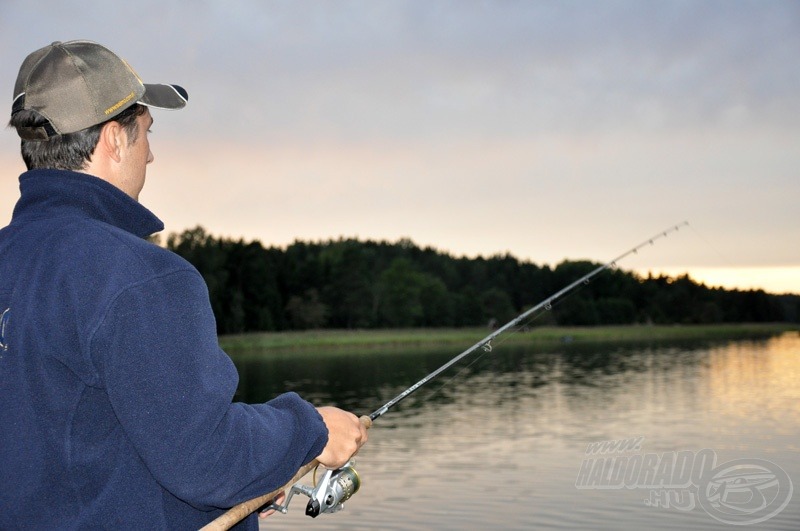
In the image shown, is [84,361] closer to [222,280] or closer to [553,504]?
[553,504]

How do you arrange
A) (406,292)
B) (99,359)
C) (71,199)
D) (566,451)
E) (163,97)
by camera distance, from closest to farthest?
(99,359), (71,199), (163,97), (566,451), (406,292)

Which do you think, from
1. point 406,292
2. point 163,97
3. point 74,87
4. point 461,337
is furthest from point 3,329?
point 406,292

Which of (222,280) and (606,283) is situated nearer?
(222,280)

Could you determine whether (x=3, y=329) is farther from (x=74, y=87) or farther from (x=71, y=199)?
(x=74, y=87)

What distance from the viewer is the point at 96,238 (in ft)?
4.95

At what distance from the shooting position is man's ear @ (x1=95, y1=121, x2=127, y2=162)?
1.68 meters

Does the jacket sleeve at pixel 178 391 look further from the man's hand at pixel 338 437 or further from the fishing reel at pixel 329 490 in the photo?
the fishing reel at pixel 329 490

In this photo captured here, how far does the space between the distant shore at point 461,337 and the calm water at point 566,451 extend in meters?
25.6

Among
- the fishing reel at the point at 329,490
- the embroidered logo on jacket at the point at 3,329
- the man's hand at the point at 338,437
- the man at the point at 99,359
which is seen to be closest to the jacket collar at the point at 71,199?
the man at the point at 99,359

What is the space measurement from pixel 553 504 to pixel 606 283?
87521 mm

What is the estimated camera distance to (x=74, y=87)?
1646 millimetres

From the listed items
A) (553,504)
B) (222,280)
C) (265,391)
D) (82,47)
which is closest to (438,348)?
(222,280)

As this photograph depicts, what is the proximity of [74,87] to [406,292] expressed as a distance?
287 ft

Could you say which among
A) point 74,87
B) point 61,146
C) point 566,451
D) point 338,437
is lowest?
point 566,451
